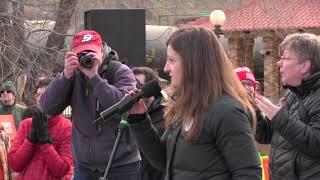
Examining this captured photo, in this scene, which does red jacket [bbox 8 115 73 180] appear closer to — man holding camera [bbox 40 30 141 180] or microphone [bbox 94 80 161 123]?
man holding camera [bbox 40 30 141 180]

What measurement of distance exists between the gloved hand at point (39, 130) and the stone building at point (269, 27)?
17.7 meters

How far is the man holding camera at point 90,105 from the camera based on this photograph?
14.8ft

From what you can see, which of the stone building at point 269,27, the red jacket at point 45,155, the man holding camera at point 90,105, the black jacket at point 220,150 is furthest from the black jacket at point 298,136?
the stone building at point 269,27

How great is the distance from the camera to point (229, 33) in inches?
1061

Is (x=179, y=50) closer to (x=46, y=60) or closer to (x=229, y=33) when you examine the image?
(x=46, y=60)

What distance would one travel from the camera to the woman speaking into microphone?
3.08 m

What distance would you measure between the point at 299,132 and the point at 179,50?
A: 112cm

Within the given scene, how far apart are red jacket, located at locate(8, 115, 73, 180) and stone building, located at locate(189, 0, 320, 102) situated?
17557 mm

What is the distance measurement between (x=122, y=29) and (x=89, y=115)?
2.61m

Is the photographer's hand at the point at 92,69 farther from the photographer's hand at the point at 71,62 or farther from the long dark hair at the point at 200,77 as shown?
the long dark hair at the point at 200,77

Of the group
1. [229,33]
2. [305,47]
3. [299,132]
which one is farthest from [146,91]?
[229,33]

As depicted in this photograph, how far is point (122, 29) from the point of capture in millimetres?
7102

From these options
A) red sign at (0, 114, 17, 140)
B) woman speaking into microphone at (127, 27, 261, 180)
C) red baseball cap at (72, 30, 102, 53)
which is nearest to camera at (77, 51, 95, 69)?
red baseball cap at (72, 30, 102, 53)

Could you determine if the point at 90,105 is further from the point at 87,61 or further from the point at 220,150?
the point at 220,150
